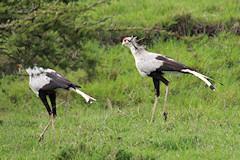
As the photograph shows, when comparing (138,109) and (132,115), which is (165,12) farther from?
(132,115)

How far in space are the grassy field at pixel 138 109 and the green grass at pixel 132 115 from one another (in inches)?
0.6

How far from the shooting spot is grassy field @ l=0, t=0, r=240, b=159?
193 inches

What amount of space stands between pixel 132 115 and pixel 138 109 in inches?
7.7

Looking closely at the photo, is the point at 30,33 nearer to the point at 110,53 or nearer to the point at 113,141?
the point at 113,141

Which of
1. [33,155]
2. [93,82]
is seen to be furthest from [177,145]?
[93,82]

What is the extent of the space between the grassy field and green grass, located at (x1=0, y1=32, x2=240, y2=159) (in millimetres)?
15

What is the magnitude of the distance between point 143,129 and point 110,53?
3646 millimetres

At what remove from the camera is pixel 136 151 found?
4.81m

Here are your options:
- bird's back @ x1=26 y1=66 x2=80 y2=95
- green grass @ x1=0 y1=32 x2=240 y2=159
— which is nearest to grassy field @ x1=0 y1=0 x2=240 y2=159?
green grass @ x1=0 y1=32 x2=240 y2=159

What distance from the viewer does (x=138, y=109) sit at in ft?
21.6

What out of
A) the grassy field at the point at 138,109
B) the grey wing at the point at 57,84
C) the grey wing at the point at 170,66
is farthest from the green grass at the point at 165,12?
the grey wing at the point at 57,84

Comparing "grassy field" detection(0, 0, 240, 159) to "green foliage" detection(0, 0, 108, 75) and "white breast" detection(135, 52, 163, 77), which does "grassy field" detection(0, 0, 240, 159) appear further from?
"white breast" detection(135, 52, 163, 77)

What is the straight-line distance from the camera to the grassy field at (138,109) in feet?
16.1

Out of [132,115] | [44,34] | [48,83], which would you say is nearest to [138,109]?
[132,115]
